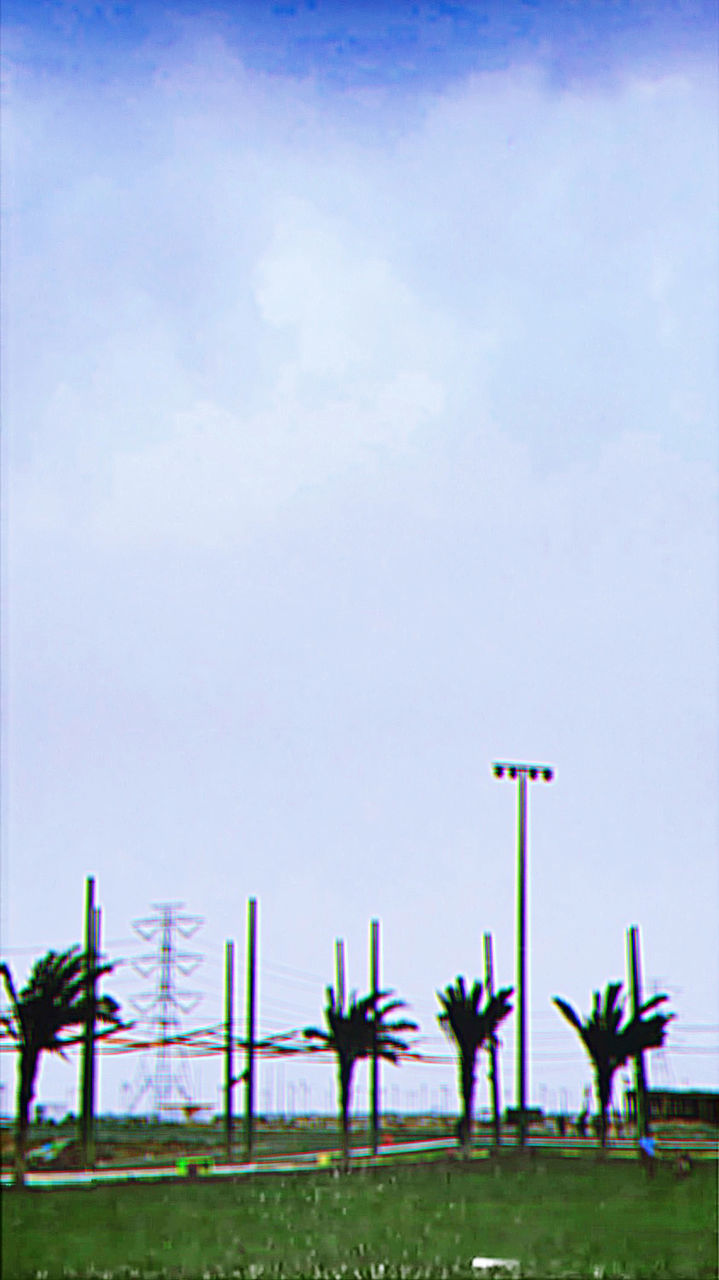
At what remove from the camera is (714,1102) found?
246 ft

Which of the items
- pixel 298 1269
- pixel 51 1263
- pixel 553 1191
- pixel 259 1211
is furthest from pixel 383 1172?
pixel 51 1263

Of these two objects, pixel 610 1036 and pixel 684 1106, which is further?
pixel 684 1106

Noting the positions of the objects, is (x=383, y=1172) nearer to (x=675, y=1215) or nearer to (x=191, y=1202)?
(x=675, y=1215)

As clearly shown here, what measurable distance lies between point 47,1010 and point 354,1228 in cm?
1229

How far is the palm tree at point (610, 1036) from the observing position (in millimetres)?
48812

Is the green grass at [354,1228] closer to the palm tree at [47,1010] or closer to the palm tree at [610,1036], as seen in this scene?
the palm tree at [47,1010]

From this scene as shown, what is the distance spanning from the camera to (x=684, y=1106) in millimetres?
75312

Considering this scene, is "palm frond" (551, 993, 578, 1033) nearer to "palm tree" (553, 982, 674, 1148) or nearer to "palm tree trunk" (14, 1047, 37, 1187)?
"palm tree" (553, 982, 674, 1148)

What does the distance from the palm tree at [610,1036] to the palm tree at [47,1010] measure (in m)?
19.9

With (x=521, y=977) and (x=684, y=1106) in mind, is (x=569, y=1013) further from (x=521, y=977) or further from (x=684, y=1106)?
(x=684, y=1106)

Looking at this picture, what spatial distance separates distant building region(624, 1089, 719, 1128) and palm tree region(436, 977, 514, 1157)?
29.8 metres

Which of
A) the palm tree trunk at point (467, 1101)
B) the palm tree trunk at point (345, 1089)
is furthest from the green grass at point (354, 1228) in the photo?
the palm tree trunk at point (345, 1089)

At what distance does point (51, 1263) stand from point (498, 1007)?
3420 centimetres

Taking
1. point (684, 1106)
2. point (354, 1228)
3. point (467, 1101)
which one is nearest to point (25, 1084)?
point (354, 1228)
